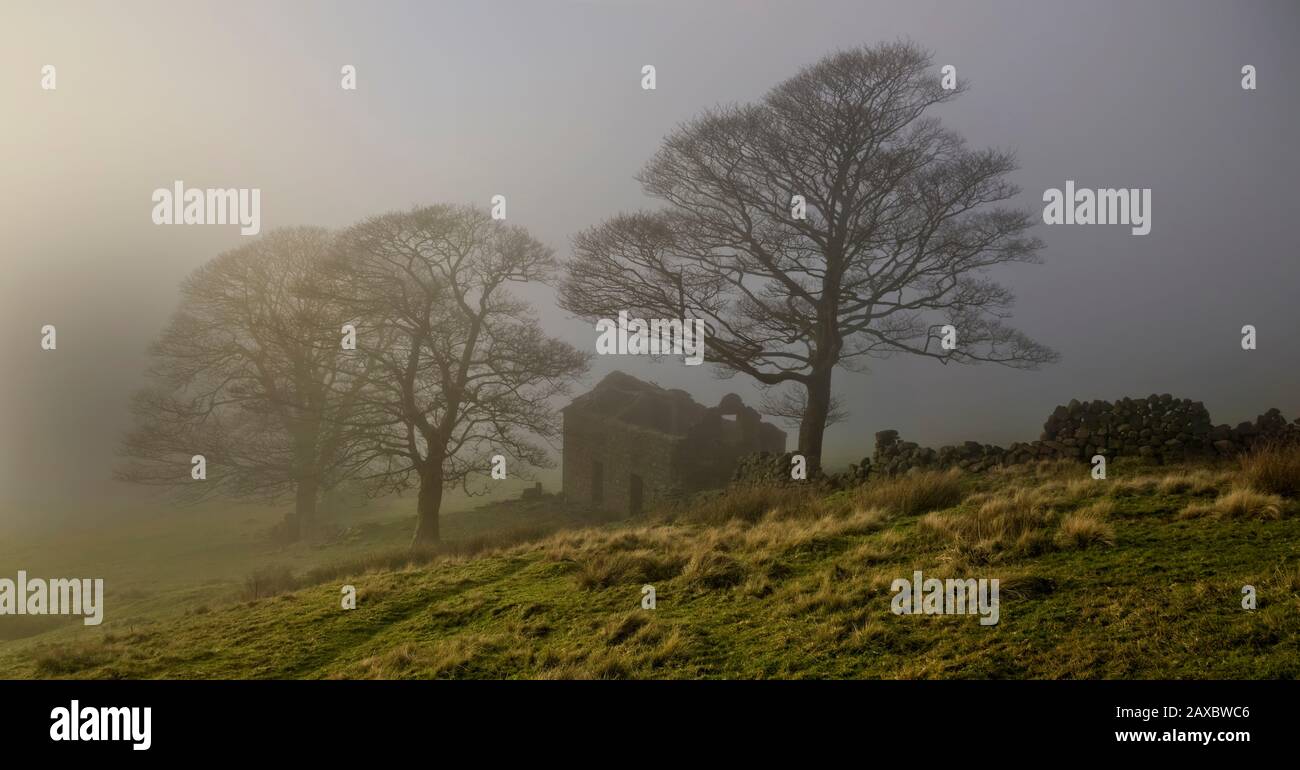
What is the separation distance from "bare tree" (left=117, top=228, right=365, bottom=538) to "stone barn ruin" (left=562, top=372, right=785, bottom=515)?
9.74m

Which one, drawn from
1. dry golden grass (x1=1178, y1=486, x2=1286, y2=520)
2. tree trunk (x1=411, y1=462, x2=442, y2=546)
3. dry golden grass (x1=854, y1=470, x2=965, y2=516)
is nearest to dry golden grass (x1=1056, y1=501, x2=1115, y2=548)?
dry golden grass (x1=1178, y1=486, x2=1286, y2=520)

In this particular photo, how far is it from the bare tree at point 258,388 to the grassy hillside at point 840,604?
Result: 10.3 m

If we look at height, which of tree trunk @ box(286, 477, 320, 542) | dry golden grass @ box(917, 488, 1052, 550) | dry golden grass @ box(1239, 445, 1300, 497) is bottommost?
tree trunk @ box(286, 477, 320, 542)

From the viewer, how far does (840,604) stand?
8188 millimetres

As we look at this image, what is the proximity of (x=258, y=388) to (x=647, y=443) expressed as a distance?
13.4 metres

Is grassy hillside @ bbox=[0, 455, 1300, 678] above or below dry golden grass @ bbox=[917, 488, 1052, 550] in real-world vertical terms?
below

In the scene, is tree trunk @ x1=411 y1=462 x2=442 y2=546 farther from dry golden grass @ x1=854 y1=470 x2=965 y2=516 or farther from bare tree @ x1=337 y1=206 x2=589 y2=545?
dry golden grass @ x1=854 y1=470 x2=965 y2=516

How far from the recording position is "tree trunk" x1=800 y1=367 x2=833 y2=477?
67.5ft

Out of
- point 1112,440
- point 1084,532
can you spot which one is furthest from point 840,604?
point 1112,440

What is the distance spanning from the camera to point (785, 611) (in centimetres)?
819

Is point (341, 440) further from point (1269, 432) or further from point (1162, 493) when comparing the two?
point (1269, 432)

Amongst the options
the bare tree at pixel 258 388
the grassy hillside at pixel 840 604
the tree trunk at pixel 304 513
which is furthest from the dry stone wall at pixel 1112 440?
the tree trunk at pixel 304 513

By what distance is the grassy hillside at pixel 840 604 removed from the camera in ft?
21.2

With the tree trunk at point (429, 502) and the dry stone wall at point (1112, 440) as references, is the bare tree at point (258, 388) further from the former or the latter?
the dry stone wall at point (1112, 440)
